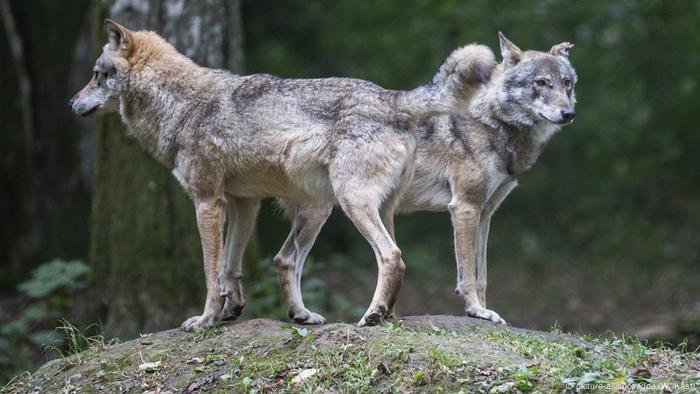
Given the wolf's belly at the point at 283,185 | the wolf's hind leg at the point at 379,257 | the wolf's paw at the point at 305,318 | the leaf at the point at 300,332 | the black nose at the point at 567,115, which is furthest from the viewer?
the black nose at the point at 567,115

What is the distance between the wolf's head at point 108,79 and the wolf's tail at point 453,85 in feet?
7.18

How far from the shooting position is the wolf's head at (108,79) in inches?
280

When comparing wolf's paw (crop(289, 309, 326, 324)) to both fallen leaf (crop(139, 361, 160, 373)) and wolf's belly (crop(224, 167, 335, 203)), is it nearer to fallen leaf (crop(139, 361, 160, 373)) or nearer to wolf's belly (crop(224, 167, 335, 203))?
wolf's belly (crop(224, 167, 335, 203))

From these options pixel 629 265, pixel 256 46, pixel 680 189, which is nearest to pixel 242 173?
pixel 256 46

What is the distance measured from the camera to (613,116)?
16.4 meters

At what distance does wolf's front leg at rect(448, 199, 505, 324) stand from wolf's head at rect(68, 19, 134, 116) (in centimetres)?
284

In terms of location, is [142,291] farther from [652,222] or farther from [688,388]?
[652,222]

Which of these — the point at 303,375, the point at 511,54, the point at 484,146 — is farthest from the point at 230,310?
the point at 511,54

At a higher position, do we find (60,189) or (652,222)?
(652,222)

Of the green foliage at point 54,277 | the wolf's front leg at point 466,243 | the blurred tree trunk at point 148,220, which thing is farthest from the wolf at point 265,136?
the green foliage at point 54,277

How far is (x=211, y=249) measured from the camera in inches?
265

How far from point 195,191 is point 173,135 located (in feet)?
1.60

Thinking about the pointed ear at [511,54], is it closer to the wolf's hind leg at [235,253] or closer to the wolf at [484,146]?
the wolf at [484,146]

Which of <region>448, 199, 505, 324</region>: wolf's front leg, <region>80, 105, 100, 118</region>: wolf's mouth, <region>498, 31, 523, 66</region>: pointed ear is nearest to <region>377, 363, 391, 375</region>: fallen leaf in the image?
<region>448, 199, 505, 324</region>: wolf's front leg
